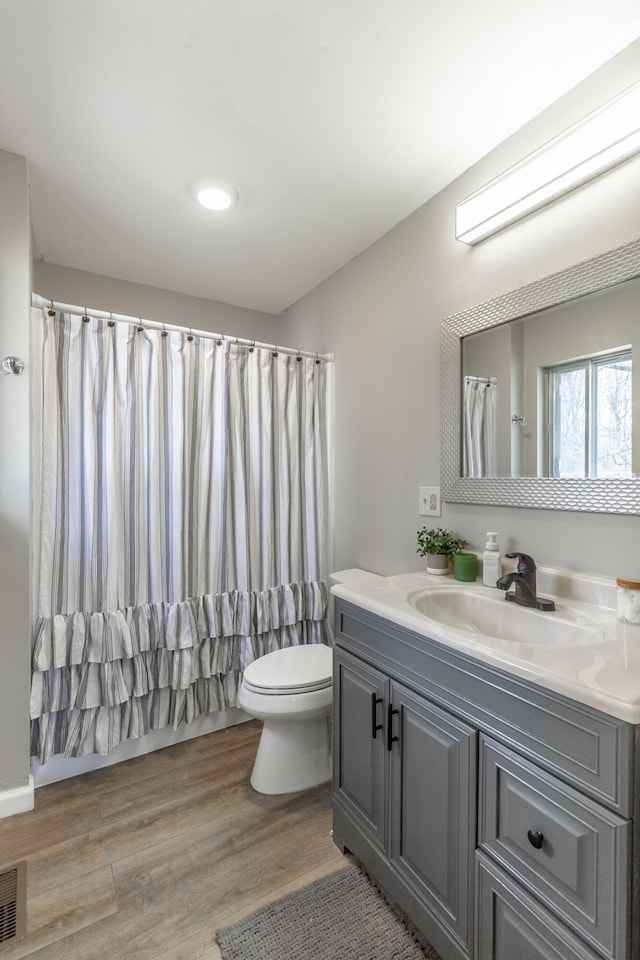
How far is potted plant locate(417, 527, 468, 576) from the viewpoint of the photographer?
163 cm

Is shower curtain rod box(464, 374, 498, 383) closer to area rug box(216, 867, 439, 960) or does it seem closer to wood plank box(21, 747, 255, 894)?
area rug box(216, 867, 439, 960)

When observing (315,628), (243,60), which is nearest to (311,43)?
(243,60)

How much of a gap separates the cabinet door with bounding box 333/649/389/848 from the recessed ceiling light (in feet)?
5.84

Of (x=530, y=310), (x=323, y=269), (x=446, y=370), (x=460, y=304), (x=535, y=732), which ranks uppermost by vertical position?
(x=323, y=269)

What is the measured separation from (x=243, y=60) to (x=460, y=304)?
99 cm

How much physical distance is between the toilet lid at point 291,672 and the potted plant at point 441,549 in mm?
604

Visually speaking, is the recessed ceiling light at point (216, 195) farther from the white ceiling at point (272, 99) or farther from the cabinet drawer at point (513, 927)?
the cabinet drawer at point (513, 927)

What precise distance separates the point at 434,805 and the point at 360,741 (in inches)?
12.6

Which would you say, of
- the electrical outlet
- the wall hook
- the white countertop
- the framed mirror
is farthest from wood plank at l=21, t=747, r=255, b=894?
the wall hook

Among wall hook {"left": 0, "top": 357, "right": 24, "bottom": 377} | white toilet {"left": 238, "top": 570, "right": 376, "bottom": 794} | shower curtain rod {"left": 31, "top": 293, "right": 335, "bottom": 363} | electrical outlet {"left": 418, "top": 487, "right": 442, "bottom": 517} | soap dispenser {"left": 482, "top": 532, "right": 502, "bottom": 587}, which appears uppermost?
shower curtain rod {"left": 31, "top": 293, "right": 335, "bottom": 363}

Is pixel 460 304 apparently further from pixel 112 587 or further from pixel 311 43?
pixel 112 587

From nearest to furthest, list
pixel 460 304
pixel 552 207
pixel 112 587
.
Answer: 1. pixel 552 207
2. pixel 460 304
3. pixel 112 587

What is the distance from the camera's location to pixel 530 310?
4.56 feet

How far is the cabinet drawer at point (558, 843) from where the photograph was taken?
2.37ft
